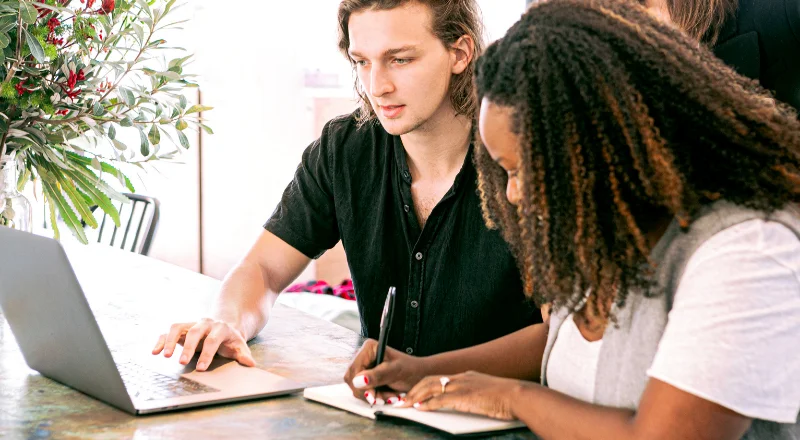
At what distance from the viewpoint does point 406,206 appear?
169cm

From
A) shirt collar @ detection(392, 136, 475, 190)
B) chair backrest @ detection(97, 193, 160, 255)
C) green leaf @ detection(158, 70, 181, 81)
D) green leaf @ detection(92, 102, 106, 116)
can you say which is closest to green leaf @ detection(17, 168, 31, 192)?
green leaf @ detection(92, 102, 106, 116)

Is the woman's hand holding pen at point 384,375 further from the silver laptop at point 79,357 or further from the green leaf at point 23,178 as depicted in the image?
the green leaf at point 23,178

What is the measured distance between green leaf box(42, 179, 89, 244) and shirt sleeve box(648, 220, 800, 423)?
3.57 feet

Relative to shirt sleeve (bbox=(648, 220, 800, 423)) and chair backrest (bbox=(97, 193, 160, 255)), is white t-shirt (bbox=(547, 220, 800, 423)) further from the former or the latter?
chair backrest (bbox=(97, 193, 160, 255))

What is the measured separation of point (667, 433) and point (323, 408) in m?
0.43

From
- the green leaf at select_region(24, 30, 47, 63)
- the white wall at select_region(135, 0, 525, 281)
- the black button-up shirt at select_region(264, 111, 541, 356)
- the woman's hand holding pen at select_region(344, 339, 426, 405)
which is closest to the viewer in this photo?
the woman's hand holding pen at select_region(344, 339, 426, 405)

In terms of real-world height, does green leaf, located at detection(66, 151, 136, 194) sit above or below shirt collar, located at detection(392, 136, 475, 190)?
below

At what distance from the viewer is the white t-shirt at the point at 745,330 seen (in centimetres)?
85

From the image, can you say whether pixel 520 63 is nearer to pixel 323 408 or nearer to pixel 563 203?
pixel 563 203

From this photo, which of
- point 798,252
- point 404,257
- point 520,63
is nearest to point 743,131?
point 798,252

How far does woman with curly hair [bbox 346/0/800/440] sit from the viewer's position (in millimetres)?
863

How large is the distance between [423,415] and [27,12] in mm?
860

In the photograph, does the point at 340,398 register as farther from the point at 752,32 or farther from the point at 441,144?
the point at 752,32

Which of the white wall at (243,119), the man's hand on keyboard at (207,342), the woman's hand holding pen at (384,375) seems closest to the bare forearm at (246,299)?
the man's hand on keyboard at (207,342)
